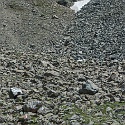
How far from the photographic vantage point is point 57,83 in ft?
59.6

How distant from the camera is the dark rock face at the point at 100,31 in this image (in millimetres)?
26237

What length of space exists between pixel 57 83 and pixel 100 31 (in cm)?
1332

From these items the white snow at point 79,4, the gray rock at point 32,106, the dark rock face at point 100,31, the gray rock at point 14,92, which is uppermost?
the white snow at point 79,4

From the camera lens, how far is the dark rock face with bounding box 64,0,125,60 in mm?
26237

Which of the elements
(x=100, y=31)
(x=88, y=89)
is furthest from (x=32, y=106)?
(x=100, y=31)

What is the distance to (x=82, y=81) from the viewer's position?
61.8 feet

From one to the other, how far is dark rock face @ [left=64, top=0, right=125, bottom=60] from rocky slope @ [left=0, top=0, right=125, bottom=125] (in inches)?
7.6

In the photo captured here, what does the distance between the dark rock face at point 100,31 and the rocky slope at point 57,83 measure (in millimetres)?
194

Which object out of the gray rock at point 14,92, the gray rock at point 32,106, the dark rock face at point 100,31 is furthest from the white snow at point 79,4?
the gray rock at point 32,106

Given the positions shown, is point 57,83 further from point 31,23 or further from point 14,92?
point 31,23

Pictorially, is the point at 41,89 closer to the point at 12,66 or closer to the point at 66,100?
the point at 66,100

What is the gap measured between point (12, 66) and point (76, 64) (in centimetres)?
357

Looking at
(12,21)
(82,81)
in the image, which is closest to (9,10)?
(12,21)

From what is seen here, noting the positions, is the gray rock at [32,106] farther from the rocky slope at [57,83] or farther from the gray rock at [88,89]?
the gray rock at [88,89]
